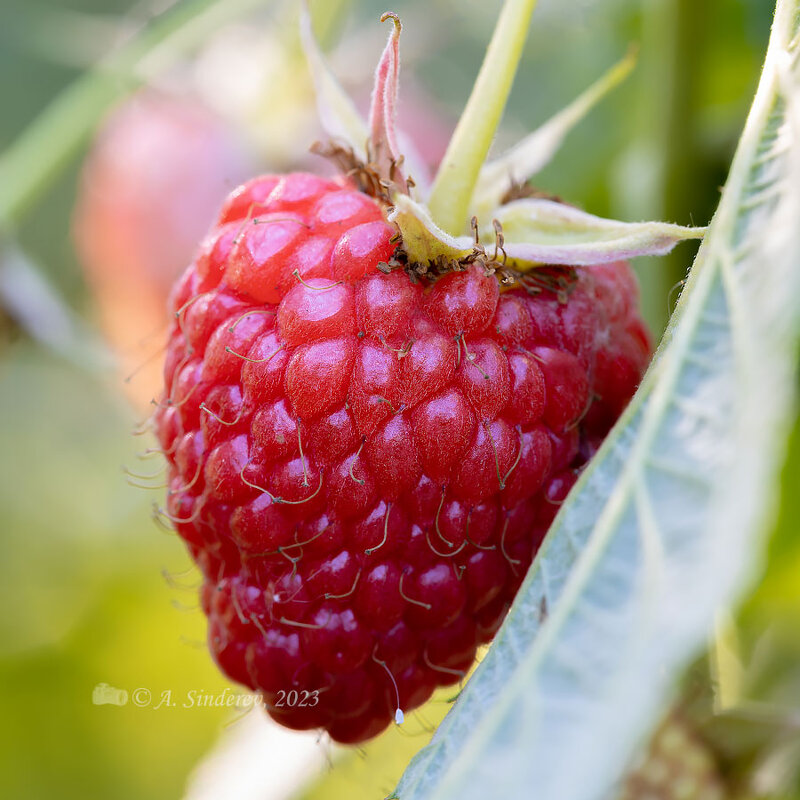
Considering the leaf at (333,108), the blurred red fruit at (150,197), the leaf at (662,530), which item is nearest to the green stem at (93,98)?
the blurred red fruit at (150,197)

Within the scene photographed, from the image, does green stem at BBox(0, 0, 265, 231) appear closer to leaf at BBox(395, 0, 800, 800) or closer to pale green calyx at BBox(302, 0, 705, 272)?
pale green calyx at BBox(302, 0, 705, 272)

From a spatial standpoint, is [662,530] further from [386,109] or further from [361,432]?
[386,109]


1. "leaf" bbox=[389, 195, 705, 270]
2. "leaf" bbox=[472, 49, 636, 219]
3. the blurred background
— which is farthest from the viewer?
the blurred background

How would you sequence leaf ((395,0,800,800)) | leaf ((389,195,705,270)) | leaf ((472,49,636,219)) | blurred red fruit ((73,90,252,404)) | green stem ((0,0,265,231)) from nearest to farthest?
1. leaf ((395,0,800,800))
2. leaf ((389,195,705,270))
3. leaf ((472,49,636,219))
4. green stem ((0,0,265,231))
5. blurred red fruit ((73,90,252,404))

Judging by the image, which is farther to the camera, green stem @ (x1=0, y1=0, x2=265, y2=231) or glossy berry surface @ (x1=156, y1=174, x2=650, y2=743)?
green stem @ (x1=0, y1=0, x2=265, y2=231)

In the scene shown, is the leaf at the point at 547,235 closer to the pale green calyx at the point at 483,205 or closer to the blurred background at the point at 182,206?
the pale green calyx at the point at 483,205

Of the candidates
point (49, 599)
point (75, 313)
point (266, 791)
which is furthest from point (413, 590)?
point (75, 313)

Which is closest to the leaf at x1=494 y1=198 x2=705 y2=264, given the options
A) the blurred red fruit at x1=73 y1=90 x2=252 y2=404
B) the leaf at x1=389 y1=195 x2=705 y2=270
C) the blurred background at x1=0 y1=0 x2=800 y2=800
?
the leaf at x1=389 y1=195 x2=705 y2=270

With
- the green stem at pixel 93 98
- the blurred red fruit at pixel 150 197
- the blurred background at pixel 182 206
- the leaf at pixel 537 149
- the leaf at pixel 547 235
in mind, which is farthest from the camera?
the blurred red fruit at pixel 150 197
